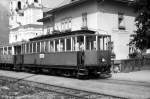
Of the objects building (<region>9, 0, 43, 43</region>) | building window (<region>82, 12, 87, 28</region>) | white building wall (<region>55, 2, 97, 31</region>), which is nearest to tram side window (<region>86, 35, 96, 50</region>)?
white building wall (<region>55, 2, 97, 31</region>)

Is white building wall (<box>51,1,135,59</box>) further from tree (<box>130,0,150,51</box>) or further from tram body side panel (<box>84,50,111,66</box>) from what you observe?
tree (<box>130,0,150,51</box>)

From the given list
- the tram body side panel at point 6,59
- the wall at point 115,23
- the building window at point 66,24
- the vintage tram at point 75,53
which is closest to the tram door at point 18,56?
the tram body side panel at point 6,59

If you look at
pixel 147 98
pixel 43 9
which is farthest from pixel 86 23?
pixel 43 9

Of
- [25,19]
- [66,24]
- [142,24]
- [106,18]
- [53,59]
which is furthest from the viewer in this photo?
[25,19]

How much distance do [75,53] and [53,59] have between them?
2.90 meters

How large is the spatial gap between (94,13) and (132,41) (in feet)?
41.5

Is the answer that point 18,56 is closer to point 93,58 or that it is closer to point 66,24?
point 66,24

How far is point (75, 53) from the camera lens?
1811 centimetres

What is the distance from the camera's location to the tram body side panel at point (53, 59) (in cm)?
1852

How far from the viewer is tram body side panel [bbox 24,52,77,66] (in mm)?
18516

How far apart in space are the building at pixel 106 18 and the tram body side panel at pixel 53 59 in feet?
19.6

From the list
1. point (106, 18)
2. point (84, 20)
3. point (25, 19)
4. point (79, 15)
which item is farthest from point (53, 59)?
point (25, 19)

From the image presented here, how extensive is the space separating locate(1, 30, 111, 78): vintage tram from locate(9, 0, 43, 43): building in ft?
99.2

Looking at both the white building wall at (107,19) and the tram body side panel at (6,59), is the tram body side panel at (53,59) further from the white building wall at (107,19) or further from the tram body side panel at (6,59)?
the white building wall at (107,19)
